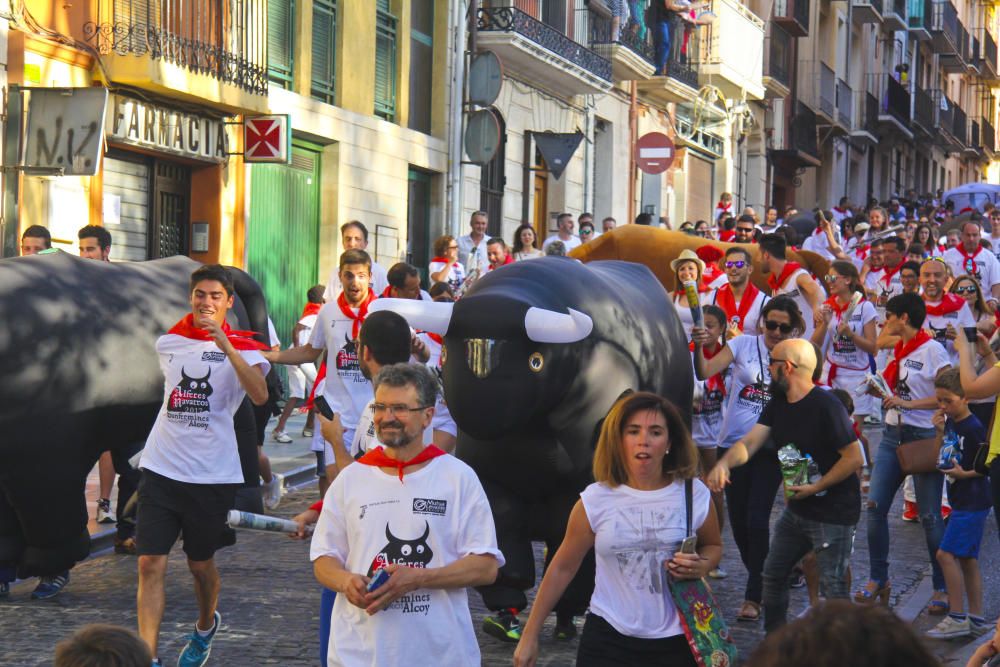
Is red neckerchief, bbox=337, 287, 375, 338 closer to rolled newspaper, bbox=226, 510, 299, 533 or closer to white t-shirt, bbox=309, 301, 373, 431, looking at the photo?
white t-shirt, bbox=309, 301, 373, 431

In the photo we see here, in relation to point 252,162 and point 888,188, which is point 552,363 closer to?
point 252,162

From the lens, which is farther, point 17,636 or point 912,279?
point 912,279

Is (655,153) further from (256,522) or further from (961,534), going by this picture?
(256,522)

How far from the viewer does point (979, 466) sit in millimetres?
7449

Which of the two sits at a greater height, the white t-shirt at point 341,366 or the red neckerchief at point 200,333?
the red neckerchief at point 200,333

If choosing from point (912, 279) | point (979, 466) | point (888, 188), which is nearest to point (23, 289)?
point (979, 466)

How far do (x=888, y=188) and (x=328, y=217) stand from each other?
124ft

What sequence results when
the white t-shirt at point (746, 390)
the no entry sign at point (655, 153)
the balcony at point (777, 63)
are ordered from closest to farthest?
the white t-shirt at point (746, 390) → the no entry sign at point (655, 153) → the balcony at point (777, 63)

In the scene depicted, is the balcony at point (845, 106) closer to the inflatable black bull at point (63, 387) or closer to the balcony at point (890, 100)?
the balcony at point (890, 100)

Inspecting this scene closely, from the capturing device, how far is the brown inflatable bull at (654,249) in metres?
13.8

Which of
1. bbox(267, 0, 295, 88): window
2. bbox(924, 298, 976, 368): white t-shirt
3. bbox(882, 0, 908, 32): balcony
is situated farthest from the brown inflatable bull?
bbox(882, 0, 908, 32): balcony

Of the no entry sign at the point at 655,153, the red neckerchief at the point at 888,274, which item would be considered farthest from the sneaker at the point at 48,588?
the no entry sign at the point at 655,153

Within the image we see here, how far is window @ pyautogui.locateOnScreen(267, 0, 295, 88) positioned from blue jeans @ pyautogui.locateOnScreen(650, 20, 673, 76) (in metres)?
11.3

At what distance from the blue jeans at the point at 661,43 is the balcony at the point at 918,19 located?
27.6 metres
